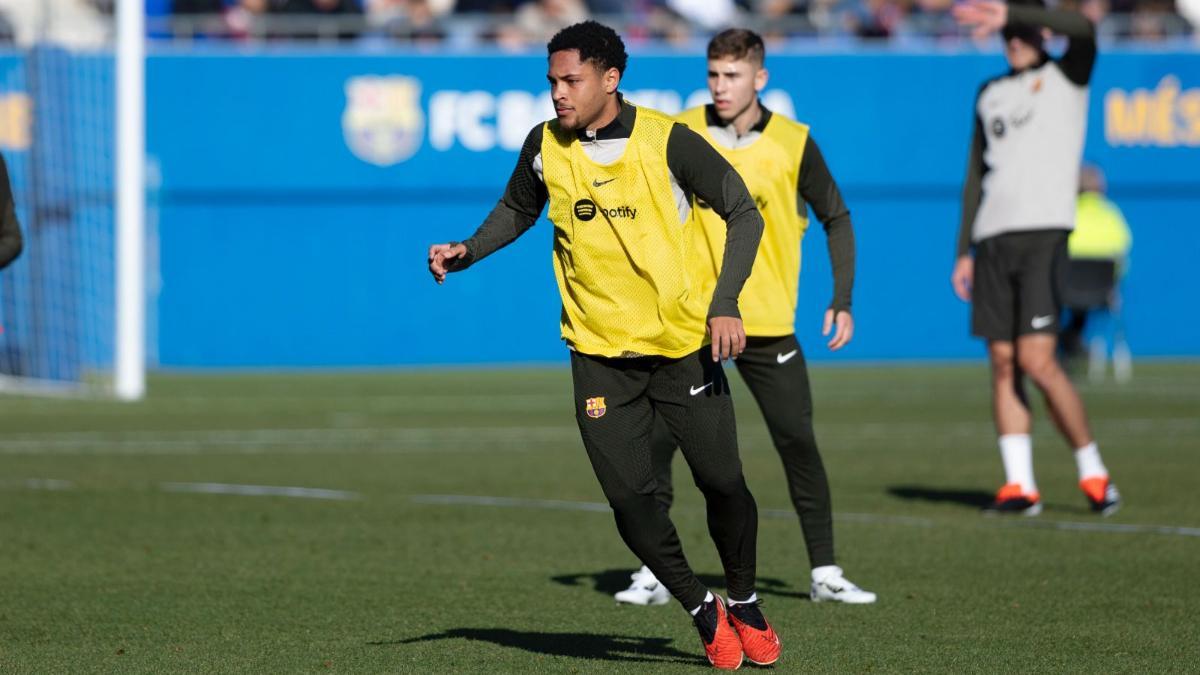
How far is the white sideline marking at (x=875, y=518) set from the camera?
924 cm

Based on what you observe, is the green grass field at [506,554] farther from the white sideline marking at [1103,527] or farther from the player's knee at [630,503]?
the player's knee at [630,503]

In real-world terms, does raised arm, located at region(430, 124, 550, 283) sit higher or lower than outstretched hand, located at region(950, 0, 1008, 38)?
lower

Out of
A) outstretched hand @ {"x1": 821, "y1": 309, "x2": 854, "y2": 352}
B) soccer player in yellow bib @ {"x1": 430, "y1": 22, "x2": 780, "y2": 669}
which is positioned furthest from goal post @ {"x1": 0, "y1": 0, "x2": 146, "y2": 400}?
soccer player in yellow bib @ {"x1": 430, "y1": 22, "x2": 780, "y2": 669}

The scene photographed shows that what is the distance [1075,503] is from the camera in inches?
412

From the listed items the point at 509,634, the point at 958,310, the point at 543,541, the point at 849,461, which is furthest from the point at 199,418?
the point at 958,310

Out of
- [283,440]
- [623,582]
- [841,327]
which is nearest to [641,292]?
[841,327]

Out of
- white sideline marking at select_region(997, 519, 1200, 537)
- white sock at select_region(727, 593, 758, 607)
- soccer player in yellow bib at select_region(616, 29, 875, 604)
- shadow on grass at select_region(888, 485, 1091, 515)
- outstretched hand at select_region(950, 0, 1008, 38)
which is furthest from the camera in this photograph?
shadow on grass at select_region(888, 485, 1091, 515)

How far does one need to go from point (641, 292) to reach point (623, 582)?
2267mm

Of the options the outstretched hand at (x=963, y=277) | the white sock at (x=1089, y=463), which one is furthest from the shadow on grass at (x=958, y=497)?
the outstretched hand at (x=963, y=277)

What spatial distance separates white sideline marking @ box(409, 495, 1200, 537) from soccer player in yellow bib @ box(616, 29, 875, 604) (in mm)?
2148

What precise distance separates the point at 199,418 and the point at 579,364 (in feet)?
35.9

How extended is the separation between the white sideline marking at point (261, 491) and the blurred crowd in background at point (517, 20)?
14.3 metres

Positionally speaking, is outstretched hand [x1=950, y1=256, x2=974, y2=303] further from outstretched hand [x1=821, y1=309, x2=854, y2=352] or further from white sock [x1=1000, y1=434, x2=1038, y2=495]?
outstretched hand [x1=821, y1=309, x2=854, y2=352]

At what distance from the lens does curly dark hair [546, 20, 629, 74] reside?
573 cm
